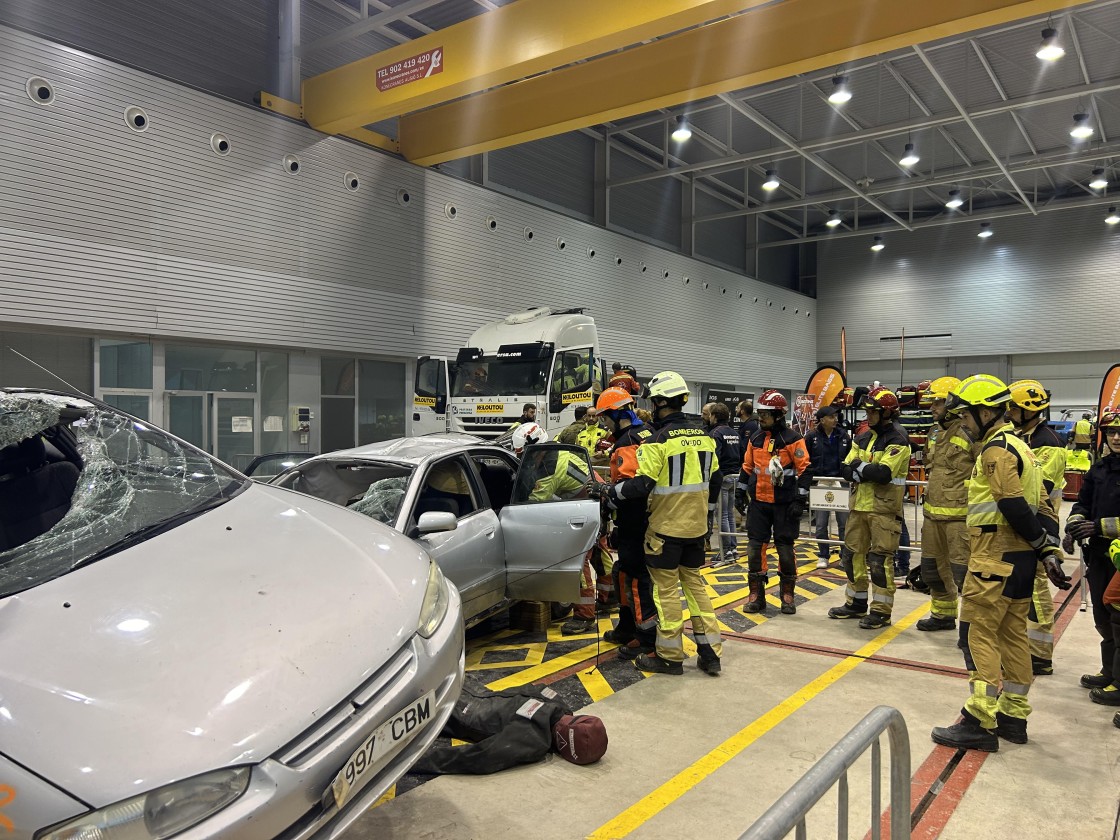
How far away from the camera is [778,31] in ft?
32.0

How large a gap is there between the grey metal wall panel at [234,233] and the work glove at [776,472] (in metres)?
8.18

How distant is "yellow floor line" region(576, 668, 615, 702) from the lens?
464 centimetres

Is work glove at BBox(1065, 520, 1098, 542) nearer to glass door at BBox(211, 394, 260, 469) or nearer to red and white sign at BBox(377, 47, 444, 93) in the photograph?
red and white sign at BBox(377, 47, 444, 93)

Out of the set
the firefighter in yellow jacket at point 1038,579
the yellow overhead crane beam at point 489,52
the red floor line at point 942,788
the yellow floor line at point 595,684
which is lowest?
the yellow floor line at point 595,684

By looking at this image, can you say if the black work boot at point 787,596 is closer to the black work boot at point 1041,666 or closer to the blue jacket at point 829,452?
the black work boot at point 1041,666

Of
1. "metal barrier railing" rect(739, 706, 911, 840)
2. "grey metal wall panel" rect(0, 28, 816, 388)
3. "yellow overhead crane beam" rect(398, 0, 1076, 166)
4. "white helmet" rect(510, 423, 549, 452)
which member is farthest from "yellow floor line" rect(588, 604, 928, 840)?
"grey metal wall panel" rect(0, 28, 816, 388)

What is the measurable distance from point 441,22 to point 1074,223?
71.8 feet

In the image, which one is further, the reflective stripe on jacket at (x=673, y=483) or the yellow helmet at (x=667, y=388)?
the yellow helmet at (x=667, y=388)

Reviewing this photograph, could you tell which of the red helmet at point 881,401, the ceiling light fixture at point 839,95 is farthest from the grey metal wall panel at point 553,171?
the red helmet at point 881,401

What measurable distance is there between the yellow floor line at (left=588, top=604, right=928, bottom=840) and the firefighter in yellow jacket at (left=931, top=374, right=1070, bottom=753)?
855mm

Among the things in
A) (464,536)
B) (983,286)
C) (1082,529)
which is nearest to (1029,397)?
(1082,529)

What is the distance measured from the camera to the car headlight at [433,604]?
257 centimetres

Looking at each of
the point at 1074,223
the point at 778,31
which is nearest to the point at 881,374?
the point at 1074,223

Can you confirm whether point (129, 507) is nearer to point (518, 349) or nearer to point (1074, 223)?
point (518, 349)
